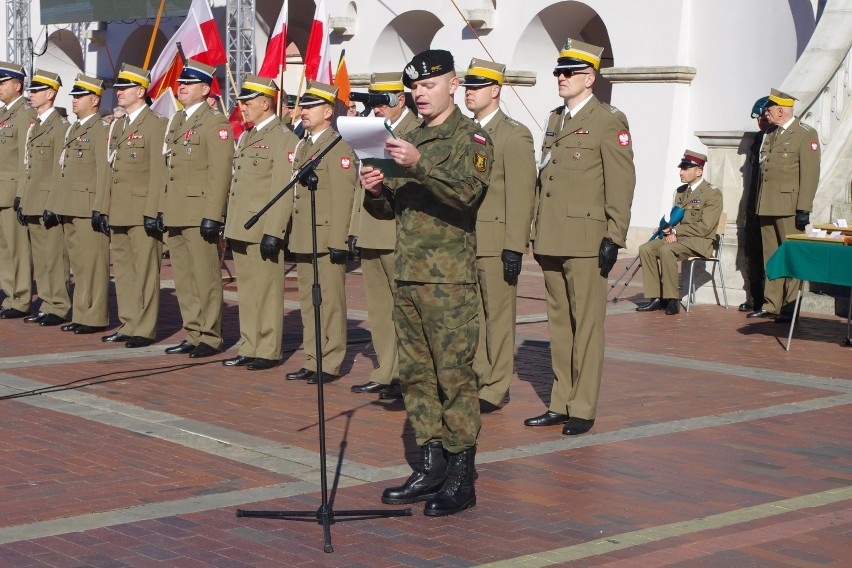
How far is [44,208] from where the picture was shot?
12359 mm

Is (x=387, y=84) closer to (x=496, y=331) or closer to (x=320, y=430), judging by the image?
(x=496, y=331)

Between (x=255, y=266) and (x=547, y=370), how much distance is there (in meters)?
2.22

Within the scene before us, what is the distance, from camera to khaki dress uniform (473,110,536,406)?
809 centimetres

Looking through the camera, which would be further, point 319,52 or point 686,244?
point 319,52

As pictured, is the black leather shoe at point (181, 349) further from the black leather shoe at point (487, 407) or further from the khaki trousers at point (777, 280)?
the khaki trousers at point (777, 280)

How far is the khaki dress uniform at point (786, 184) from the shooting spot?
12.8 meters

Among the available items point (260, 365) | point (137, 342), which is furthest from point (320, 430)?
point (137, 342)

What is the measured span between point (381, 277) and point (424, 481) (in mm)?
3176

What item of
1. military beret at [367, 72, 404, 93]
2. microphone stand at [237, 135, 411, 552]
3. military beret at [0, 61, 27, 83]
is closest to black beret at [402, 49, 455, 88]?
microphone stand at [237, 135, 411, 552]

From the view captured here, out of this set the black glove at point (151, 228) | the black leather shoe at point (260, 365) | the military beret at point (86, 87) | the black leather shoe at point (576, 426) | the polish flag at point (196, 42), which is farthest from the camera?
the polish flag at point (196, 42)

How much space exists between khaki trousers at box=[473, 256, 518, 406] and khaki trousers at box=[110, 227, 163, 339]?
3.68m

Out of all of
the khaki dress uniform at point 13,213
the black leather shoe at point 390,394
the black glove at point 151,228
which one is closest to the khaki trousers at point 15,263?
the khaki dress uniform at point 13,213

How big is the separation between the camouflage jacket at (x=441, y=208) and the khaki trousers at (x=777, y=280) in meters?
7.30

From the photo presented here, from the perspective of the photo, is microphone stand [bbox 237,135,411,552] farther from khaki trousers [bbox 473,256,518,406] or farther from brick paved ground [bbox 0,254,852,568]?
khaki trousers [bbox 473,256,518,406]
